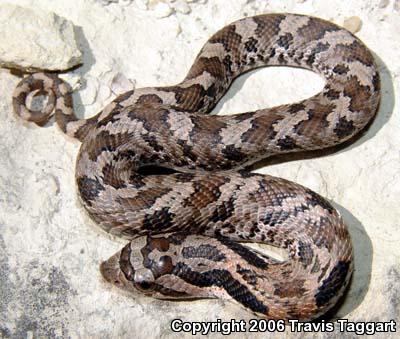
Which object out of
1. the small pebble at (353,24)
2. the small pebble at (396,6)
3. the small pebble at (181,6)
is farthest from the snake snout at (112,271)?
the small pebble at (396,6)

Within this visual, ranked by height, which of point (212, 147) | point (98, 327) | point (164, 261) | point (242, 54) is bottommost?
point (98, 327)

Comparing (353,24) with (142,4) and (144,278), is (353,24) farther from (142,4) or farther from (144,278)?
(144,278)

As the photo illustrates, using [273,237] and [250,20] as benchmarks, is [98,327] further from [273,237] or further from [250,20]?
[250,20]

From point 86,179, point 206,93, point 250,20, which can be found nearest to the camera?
point 86,179

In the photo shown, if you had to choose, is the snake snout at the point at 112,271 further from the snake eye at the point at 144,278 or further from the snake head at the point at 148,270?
the snake eye at the point at 144,278

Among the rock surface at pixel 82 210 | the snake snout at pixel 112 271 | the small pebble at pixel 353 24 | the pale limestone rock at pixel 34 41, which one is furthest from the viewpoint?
the small pebble at pixel 353 24

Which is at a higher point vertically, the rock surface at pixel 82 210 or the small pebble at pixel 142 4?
the small pebble at pixel 142 4

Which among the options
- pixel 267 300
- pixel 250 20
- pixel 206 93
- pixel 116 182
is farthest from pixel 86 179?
pixel 250 20
